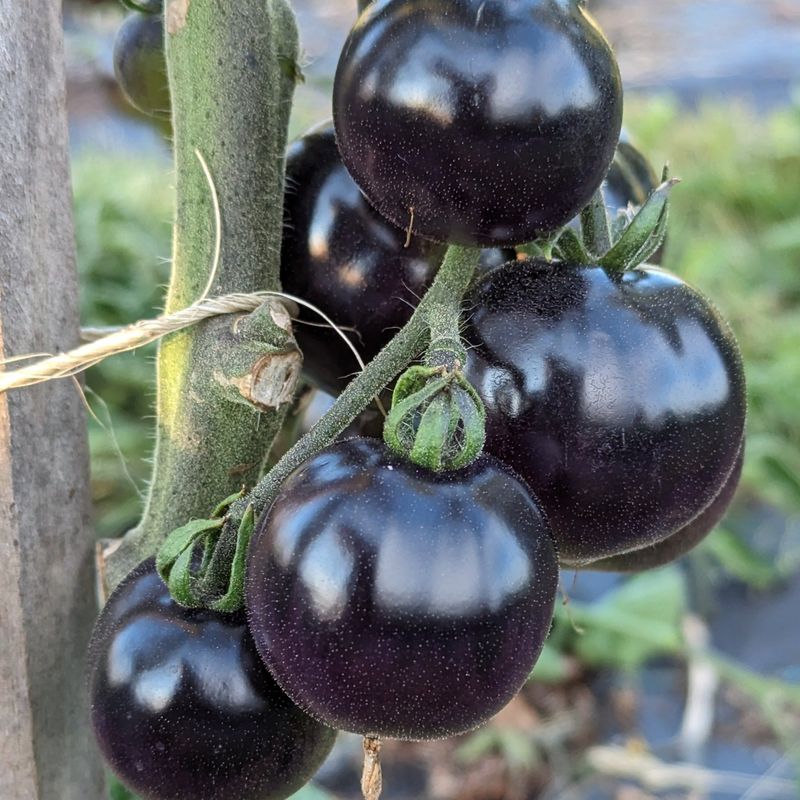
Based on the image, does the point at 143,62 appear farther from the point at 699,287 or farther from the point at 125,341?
the point at 699,287

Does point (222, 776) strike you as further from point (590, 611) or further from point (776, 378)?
point (776, 378)

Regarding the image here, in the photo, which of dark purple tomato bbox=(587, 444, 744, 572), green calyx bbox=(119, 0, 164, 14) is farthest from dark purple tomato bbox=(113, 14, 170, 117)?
dark purple tomato bbox=(587, 444, 744, 572)

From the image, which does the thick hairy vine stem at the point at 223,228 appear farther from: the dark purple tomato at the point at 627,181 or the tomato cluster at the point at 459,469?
the dark purple tomato at the point at 627,181

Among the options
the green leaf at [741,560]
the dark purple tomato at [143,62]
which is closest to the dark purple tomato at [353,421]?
the dark purple tomato at [143,62]

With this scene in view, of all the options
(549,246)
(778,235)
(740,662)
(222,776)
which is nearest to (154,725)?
(222,776)

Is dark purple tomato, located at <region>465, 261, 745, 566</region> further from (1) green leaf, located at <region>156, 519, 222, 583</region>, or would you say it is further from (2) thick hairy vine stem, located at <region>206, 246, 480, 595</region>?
(1) green leaf, located at <region>156, 519, 222, 583</region>

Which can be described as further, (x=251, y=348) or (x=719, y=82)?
(x=719, y=82)

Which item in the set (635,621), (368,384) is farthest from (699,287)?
(368,384)
